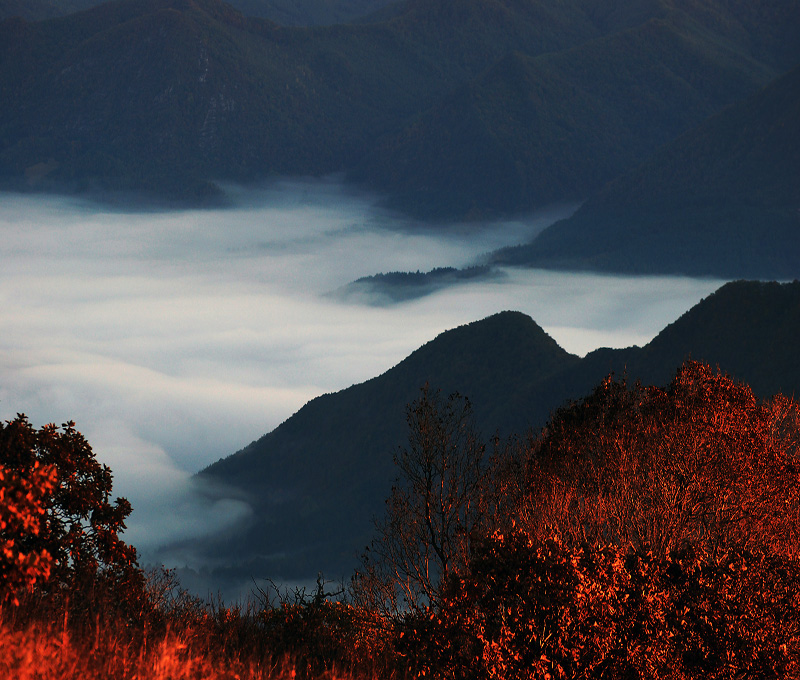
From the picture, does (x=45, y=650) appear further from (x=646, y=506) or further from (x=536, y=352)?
(x=536, y=352)

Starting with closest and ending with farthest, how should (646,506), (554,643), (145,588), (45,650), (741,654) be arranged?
(45,650)
(554,643)
(741,654)
(145,588)
(646,506)

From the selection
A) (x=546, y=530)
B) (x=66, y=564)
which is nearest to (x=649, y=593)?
(x=546, y=530)

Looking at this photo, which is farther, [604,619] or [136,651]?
[604,619]

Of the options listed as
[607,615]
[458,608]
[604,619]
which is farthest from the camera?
[458,608]

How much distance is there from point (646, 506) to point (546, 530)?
31.0ft

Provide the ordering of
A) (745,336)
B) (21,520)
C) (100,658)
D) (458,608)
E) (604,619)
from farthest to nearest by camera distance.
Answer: (745,336), (458,608), (604,619), (100,658), (21,520)

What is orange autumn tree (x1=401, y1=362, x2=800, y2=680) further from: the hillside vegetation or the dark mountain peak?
the dark mountain peak

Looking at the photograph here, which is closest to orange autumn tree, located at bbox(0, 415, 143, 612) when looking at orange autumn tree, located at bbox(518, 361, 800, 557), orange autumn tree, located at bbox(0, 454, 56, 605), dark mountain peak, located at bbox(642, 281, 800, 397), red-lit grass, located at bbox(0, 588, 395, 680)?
red-lit grass, located at bbox(0, 588, 395, 680)

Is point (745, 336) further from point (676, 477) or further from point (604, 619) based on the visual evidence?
point (604, 619)

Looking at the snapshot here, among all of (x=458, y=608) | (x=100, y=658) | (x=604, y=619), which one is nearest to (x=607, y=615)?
(x=604, y=619)

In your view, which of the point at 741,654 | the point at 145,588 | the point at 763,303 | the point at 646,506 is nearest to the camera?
the point at 741,654

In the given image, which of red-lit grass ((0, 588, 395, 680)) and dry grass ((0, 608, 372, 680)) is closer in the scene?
dry grass ((0, 608, 372, 680))

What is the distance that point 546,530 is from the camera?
2658 centimetres

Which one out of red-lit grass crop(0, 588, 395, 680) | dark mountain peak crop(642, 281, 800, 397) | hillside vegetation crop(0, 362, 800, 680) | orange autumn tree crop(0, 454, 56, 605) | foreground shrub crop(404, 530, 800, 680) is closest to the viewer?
orange autumn tree crop(0, 454, 56, 605)
